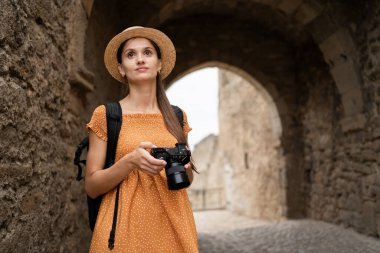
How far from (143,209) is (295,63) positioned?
6.06m

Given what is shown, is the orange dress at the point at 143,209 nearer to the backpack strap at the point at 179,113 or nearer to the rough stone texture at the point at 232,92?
the backpack strap at the point at 179,113

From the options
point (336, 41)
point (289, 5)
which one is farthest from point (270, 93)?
point (336, 41)

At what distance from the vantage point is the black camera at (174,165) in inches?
46.0

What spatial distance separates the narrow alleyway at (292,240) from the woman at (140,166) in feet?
9.74

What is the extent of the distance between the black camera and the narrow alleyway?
305 cm

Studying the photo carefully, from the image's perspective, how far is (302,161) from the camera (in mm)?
6602

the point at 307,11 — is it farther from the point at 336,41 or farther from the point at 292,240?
the point at 292,240

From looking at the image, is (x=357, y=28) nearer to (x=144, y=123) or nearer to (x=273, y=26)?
(x=273, y=26)

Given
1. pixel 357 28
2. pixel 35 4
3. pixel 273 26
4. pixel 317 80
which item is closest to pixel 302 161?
pixel 317 80

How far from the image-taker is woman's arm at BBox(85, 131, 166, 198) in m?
1.14

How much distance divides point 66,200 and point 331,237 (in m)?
3.15

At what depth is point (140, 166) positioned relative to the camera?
116cm

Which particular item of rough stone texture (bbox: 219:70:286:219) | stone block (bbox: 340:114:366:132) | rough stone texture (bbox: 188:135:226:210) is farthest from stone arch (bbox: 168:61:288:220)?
rough stone texture (bbox: 188:135:226:210)

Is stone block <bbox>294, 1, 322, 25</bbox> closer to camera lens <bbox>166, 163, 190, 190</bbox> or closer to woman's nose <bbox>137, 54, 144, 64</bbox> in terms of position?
woman's nose <bbox>137, 54, 144, 64</bbox>
